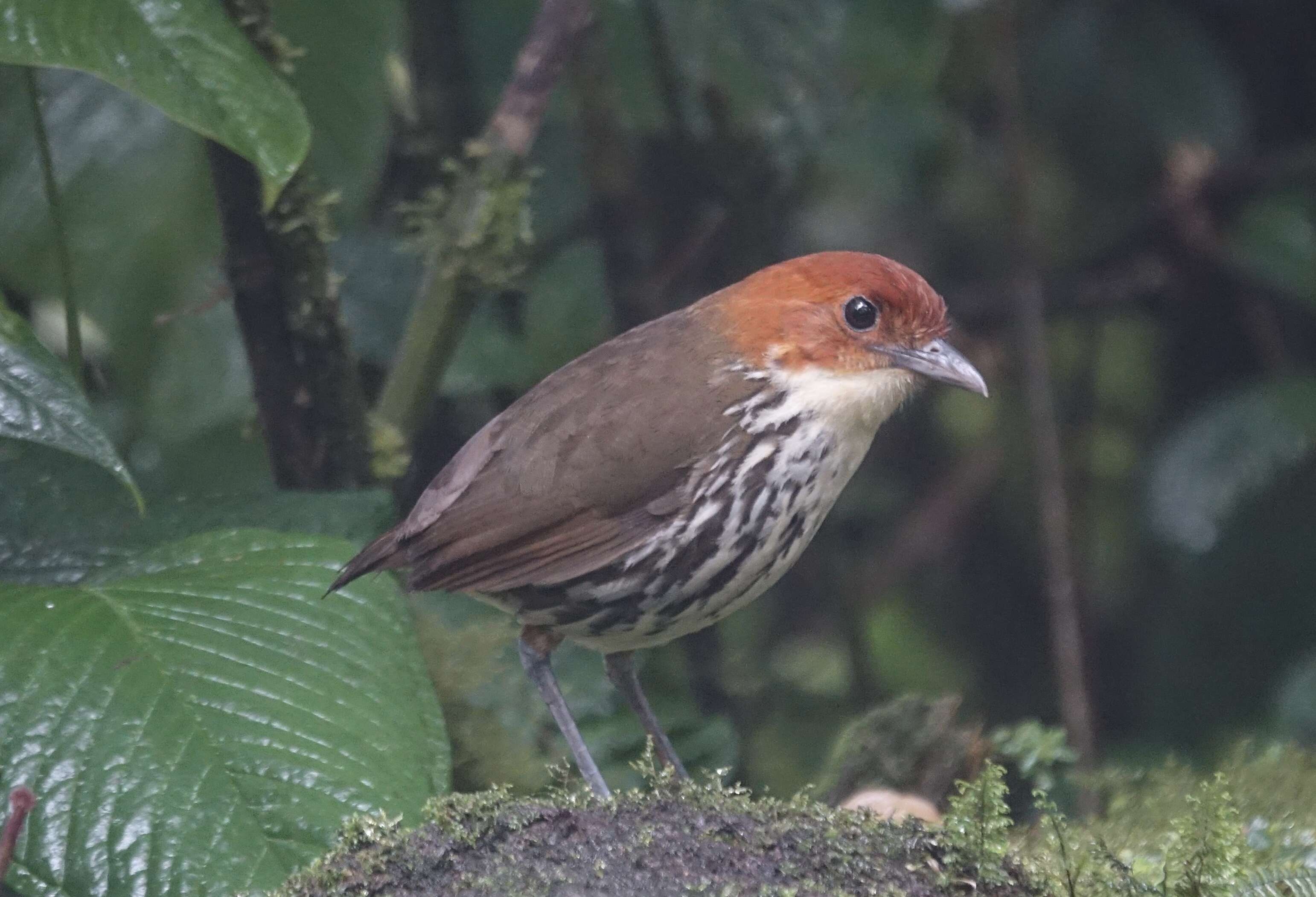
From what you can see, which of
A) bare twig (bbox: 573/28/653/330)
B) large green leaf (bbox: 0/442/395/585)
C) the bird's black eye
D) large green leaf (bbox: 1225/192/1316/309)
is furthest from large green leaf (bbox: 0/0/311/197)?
large green leaf (bbox: 1225/192/1316/309)

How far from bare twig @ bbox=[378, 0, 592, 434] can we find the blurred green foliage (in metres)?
0.31

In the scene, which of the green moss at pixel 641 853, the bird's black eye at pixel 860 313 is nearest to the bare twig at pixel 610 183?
the bird's black eye at pixel 860 313

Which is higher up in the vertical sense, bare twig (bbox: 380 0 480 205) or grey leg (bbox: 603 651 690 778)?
bare twig (bbox: 380 0 480 205)

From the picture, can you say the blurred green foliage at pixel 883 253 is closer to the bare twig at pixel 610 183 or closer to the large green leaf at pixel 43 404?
the bare twig at pixel 610 183

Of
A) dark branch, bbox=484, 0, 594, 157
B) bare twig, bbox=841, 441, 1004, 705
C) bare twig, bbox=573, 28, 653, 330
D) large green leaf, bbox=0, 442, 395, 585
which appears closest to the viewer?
large green leaf, bbox=0, 442, 395, 585

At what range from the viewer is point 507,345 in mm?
3541

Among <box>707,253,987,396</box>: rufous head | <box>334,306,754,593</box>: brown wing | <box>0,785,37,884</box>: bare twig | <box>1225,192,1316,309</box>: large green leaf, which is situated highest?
<box>1225,192,1316,309</box>: large green leaf

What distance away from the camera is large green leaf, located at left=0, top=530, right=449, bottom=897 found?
6.37ft

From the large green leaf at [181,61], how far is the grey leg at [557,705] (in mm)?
897

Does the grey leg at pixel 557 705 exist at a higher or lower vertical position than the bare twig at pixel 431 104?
lower

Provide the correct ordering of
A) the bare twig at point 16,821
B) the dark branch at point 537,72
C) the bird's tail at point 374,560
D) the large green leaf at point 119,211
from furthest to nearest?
the large green leaf at point 119,211 < the dark branch at point 537,72 < the bird's tail at point 374,560 < the bare twig at point 16,821

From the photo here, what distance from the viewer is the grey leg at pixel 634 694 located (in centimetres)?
263

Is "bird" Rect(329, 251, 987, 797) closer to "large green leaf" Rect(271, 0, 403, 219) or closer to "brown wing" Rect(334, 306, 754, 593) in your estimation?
"brown wing" Rect(334, 306, 754, 593)

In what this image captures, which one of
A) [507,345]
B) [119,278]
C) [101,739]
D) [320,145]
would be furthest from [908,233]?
[101,739]
